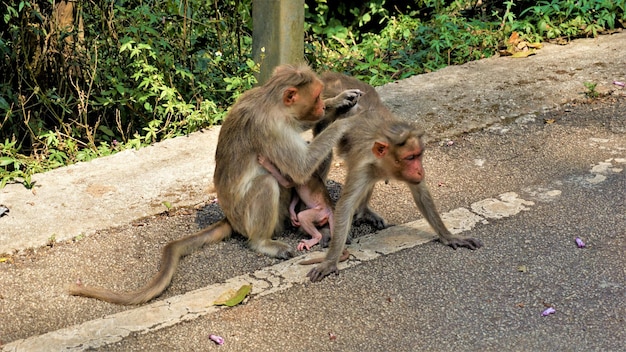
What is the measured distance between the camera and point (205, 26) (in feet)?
24.8

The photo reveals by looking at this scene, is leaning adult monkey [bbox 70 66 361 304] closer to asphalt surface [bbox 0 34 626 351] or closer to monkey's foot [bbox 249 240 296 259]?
monkey's foot [bbox 249 240 296 259]

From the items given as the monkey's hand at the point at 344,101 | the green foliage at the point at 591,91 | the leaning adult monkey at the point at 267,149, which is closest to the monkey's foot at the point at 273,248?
the leaning adult monkey at the point at 267,149

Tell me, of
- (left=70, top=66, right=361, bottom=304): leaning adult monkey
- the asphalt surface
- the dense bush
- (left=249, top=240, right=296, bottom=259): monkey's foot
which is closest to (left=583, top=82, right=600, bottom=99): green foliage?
the asphalt surface

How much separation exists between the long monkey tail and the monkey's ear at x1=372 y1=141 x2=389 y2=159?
3.73ft

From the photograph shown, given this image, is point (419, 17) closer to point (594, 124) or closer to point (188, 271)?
point (594, 124)

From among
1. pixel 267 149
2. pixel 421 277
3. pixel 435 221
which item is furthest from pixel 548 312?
pixel 267 149

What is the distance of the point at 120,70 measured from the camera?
704 cm

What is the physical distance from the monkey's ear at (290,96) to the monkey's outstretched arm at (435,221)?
945 mm

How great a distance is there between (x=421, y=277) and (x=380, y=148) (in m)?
0.81

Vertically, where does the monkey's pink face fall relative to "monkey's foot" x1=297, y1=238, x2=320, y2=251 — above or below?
above

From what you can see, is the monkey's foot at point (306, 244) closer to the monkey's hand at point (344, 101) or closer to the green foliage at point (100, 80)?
the monkey's hand at point (344, 101)

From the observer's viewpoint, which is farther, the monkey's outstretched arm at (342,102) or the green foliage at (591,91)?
the green foliage at (591,91)

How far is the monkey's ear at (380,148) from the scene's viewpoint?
189 inches

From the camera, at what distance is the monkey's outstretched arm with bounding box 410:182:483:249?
511 cm
